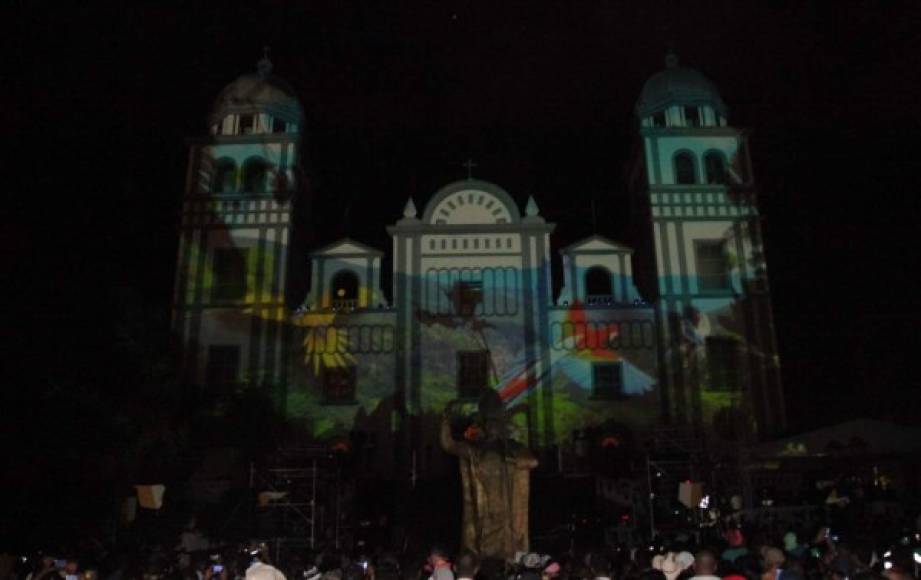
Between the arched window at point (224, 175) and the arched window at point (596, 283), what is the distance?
46.9 feet

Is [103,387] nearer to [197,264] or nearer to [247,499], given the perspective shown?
[247,499]

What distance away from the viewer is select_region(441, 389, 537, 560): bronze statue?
14.6 m

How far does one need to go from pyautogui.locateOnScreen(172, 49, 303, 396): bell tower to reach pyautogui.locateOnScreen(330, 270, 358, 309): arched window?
6.17 ft

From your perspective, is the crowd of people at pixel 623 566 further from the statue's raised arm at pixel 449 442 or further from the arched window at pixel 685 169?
the arched window at pixel 685 169

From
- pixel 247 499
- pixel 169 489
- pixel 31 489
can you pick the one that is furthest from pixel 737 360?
pixel 31 489

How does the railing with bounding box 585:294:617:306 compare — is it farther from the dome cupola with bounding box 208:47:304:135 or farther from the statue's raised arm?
the statue's raised arm

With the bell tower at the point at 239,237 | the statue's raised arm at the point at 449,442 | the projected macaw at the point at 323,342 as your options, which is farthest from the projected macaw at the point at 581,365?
the statue's raised arm at the point at 449,442

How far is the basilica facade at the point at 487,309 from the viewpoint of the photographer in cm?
2847

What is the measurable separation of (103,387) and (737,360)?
20.7 m

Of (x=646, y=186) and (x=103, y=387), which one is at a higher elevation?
(x=646, y=186)

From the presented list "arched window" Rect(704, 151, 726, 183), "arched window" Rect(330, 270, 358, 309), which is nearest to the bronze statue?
"arched window" Rect(330, 270, 358, 309)

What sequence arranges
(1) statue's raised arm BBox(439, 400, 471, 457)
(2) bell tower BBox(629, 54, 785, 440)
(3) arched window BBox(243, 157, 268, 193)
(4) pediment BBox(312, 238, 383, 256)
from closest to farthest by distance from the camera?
(1) statue's raised arm BBox(439, 400, 471, 457)
(2) bell tower BBox(629, 54, 785, 440)
(4) pediment BBox(312, 238, 383, 256)
(3) arched window BBox(243, 157, 268, 193)

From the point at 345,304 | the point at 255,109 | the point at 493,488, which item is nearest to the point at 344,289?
the point at 345,304

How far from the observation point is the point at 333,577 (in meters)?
8.58
